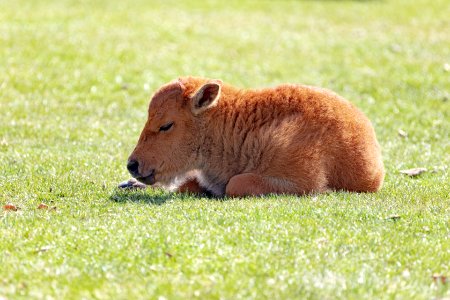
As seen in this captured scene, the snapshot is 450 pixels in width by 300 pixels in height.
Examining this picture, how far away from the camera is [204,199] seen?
9352mm

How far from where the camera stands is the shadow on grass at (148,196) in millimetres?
9297

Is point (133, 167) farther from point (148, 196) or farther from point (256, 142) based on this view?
point (256, 142)

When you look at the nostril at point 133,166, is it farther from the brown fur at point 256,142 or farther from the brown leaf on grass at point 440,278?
the brown leaf on grass at point 440,278

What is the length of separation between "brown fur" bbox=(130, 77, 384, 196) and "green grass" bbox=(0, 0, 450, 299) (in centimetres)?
33

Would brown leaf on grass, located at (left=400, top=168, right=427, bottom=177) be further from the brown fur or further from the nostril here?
the nostril

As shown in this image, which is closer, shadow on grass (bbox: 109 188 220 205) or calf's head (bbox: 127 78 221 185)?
shadow on grass (bbox: 109 188 220 205)

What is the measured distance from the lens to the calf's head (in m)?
9.65

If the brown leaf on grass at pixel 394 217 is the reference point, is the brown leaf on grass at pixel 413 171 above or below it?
below

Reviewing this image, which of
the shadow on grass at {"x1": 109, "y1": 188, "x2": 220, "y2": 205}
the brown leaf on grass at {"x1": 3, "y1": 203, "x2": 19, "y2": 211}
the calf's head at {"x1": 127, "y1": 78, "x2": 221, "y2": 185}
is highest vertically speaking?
the calf's head at {"x1": 127, "y1": 78, "x2": 221, "y2": 185}

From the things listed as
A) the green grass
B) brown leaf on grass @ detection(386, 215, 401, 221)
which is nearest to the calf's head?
the green grass

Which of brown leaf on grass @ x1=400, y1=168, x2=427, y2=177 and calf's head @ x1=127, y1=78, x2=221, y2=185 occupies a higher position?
calf's head @ x1=127, y1=78, x2=221, y2=185

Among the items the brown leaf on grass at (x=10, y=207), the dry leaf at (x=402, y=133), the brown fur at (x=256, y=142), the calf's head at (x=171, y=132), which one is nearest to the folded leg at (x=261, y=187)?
the brown fur at (x=256, y=142)

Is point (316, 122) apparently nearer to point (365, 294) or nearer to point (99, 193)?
point (99, 193)

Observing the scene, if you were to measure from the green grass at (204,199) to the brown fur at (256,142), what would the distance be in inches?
13.0
